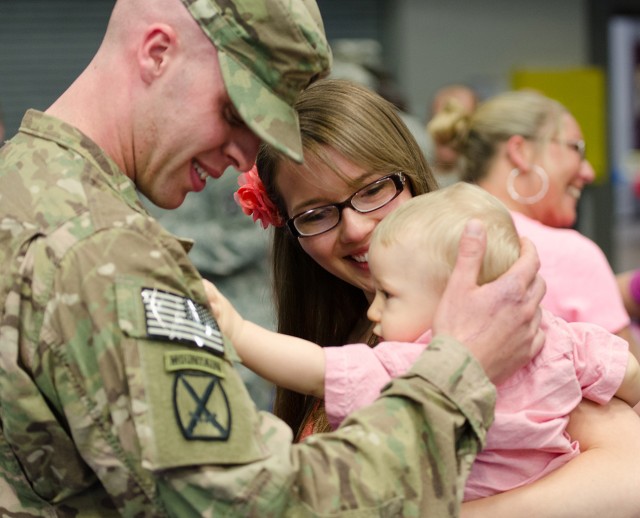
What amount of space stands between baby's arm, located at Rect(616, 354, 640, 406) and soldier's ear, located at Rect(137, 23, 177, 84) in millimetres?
985

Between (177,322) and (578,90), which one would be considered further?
(578,90)

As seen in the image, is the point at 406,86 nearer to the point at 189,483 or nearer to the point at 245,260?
the point at 245,260

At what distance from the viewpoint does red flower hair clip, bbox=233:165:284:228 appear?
2.29 metres

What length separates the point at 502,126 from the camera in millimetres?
3752

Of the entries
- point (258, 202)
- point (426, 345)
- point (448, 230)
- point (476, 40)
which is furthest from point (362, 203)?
point (476, 40)

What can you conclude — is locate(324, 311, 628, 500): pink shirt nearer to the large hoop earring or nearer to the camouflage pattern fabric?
the large hoop earring

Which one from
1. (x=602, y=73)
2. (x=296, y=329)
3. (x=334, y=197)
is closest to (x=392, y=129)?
(x=334, y=197)

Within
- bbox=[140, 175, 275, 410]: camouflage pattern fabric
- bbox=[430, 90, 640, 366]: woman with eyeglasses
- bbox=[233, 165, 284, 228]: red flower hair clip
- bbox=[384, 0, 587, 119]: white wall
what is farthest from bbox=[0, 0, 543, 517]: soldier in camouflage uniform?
bbox=[384, 0, 587, 119]: white wall

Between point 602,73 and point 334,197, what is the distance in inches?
282

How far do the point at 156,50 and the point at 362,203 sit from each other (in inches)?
29.0

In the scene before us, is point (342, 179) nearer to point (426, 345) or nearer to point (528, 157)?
point (426, 345)

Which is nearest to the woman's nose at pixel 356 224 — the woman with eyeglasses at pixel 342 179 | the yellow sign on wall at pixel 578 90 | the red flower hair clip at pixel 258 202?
the woman with eyeglasses at pixel 342 179

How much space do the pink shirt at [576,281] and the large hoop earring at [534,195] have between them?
1.25 ft

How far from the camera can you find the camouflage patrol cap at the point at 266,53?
1495 millimetres
